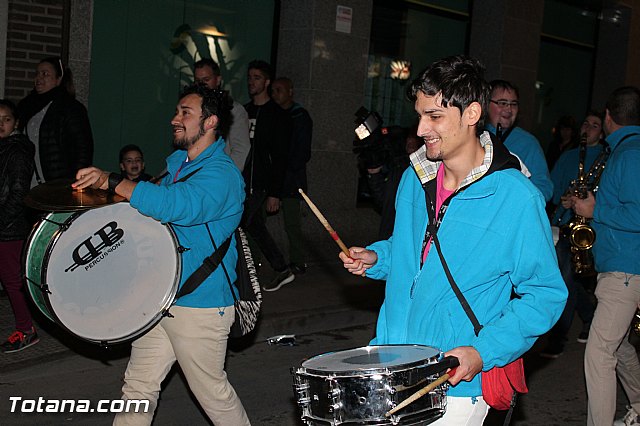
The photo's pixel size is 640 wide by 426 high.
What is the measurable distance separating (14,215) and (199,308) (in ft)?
9.67

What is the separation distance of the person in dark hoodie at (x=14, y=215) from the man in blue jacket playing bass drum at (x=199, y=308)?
260 cm

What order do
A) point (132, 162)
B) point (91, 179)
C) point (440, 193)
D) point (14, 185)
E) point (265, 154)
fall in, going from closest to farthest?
point (440, 193) < point (91, 179) < point (14, 185) < point (132, 162) < point (265, 154)

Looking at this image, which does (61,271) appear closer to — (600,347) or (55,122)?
(600,347)

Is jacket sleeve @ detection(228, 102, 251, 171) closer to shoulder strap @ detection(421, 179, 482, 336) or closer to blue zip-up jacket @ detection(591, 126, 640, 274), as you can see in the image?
blue zip-up jacket @ detection(591, 126, 640, 274)

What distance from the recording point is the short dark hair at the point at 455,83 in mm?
3330

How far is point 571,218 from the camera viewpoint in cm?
746

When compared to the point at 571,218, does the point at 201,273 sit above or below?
below

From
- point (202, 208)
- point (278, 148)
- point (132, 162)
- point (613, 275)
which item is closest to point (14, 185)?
point (132, 162)

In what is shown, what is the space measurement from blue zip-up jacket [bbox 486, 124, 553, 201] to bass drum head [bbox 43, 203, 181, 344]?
3286 mm

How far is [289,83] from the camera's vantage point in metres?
10.2

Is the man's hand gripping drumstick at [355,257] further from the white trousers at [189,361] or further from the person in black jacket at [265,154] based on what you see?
the person in black jacket at [265,154]

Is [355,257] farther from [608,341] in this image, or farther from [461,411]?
[608,341]

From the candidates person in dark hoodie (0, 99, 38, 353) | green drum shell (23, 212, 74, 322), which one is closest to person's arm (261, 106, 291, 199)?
person in dark hoodie (0, 99, 38, 353)

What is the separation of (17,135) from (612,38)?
13349mm
